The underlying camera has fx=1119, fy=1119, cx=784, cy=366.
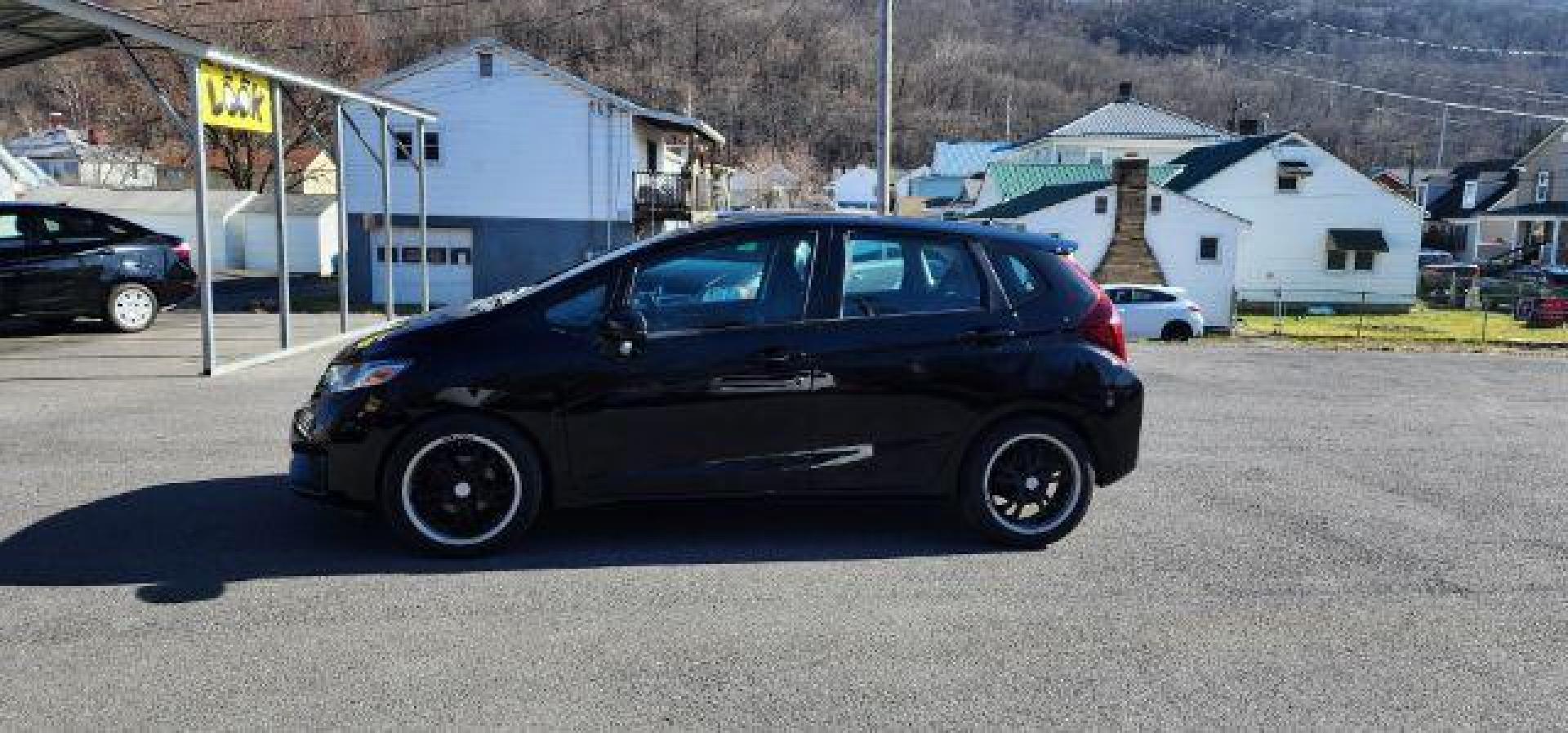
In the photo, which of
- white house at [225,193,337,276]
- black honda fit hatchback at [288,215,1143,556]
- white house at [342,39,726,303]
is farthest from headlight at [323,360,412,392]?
white house at [225,193,337,276]

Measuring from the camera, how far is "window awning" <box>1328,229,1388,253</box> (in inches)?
1702

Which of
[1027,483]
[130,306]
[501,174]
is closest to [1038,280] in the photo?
[1027,483]

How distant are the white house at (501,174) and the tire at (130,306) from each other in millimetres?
17341

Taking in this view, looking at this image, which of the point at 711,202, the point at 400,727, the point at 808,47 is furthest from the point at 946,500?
the point at 808,47

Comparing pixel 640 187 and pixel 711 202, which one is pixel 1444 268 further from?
pixel 640 187

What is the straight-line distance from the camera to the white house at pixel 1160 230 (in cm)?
3712


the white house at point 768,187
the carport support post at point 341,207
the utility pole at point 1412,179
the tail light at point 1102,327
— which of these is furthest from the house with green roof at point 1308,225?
the tail light at point 1102,327

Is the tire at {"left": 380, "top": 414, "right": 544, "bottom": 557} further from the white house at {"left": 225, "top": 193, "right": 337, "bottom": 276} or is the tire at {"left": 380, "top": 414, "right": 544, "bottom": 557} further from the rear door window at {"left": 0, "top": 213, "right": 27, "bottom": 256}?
the white house at {"left": 225, "top": 193, "right": 337, "bottom": 276}

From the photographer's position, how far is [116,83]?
40.6 m

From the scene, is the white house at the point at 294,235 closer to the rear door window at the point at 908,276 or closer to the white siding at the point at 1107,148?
the white siding at the point at 1107,148

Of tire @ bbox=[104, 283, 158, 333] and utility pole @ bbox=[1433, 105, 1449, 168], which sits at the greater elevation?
utility pole @ bbox=[1433, 105, 1449, 168]

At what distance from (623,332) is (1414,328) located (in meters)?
33.5

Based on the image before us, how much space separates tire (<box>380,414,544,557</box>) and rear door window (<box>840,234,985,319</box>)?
1.72m

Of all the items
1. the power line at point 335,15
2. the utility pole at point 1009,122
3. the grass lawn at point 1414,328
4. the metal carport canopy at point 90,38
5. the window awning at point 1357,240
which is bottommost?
the grass lawn at point 1414,328
